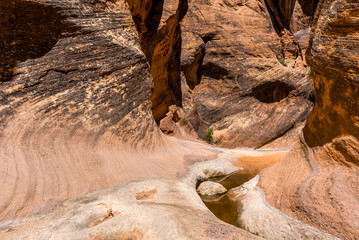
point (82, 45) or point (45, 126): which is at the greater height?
point (82, 45)

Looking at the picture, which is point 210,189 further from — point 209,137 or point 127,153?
point 209,137

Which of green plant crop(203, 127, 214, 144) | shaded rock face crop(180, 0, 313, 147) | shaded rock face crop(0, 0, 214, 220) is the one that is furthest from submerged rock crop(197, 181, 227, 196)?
shaded rock face crop(180, 0, 313, 147)

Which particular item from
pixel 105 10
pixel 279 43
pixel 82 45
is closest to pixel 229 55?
pixel 279 43

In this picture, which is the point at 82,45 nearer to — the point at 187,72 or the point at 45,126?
the point at 45,126

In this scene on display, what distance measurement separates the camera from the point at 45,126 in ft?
16.2

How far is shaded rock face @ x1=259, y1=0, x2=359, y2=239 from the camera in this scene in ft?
12.5

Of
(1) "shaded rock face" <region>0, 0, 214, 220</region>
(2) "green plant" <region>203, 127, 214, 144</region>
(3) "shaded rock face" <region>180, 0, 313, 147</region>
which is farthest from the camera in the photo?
(3) "shaded rock face" <region>180, 0, 313, 147</region>

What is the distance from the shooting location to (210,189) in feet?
19.4

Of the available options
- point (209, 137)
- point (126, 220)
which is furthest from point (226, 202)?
point (209, 137)

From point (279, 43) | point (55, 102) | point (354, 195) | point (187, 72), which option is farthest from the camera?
point (279, 43)

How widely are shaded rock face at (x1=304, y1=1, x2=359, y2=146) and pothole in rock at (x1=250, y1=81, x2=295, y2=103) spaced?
8789mm

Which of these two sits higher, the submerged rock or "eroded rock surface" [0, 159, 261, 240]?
"eroded rock surface" [0, 159, 261, 240]

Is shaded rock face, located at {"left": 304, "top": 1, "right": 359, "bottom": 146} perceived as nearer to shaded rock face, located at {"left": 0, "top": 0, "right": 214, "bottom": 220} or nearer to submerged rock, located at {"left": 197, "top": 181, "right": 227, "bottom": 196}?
submerged rock, located at {"left": 197, "top": 181, "right": 227, "bottom": 196}

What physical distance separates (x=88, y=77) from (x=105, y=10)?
80.6 inches
